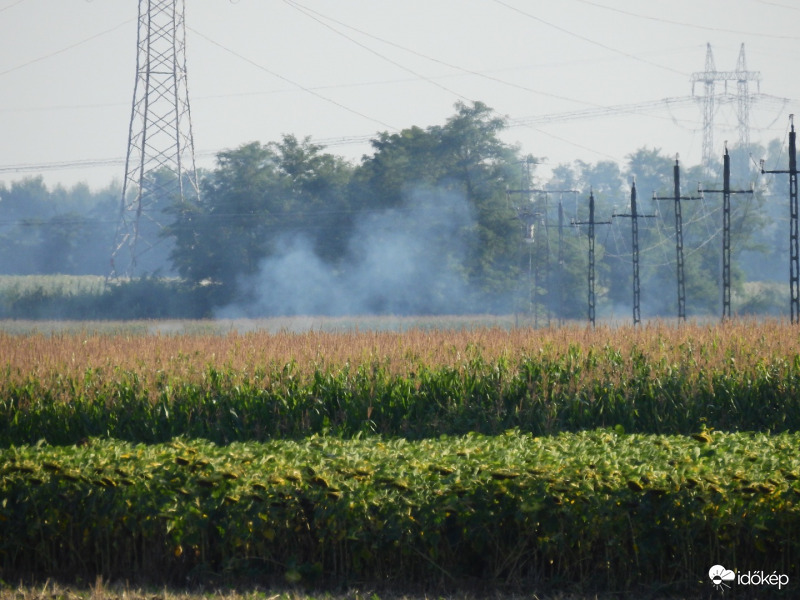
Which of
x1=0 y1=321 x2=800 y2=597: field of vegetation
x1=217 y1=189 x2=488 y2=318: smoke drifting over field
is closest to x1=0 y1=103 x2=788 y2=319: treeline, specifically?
x1=217 y1=189 x2=488 y2=318: smoke drifting over field

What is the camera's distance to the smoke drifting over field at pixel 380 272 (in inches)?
2034

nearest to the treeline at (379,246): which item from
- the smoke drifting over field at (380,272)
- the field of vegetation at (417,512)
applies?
the smoke drifting over field at (380,272)

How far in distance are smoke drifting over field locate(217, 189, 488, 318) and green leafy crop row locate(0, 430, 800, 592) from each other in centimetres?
4302

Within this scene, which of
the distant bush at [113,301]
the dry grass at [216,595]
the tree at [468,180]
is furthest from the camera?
the tree at [468,180]

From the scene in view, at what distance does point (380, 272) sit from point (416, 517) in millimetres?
45516

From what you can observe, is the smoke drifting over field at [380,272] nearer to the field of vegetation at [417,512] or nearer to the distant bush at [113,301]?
the distant bush at [113,301]

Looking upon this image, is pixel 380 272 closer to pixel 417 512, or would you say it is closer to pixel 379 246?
pixel 379 246

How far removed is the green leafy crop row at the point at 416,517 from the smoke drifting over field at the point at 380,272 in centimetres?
4302

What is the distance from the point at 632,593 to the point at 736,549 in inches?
31.5

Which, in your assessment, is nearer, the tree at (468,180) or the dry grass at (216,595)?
the dry grass at (216,595)

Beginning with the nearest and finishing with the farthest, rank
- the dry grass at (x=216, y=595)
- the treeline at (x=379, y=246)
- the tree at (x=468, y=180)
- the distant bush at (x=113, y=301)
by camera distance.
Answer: the dry grass at (x=216, y=595)
the distant bush at (x=113, y=301)
the treeline at (x=379, y=246)
the tree at (x=468, y=180)

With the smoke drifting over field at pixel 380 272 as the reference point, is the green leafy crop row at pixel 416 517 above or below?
below

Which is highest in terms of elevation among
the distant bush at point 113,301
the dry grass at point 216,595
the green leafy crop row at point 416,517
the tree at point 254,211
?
the tree at point 254,211

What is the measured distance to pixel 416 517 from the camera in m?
7.63
